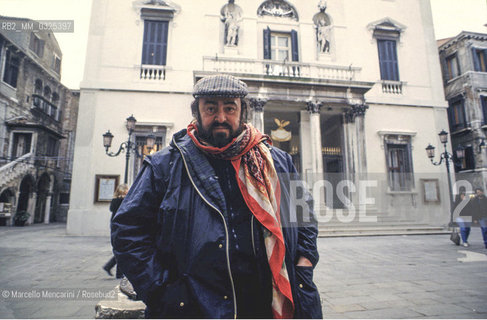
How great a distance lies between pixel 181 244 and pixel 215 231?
201 mm

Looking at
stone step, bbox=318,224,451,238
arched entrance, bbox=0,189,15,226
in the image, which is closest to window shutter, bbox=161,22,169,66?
stone step, bbox=318,224,451,238

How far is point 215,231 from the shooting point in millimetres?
1391

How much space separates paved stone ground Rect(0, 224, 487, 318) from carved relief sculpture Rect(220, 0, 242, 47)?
34.6 ft

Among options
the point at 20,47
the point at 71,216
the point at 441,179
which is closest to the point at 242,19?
the point at 71,216

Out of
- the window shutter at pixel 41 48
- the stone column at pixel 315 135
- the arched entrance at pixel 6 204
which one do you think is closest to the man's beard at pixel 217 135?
the stone column at pixel 315 135

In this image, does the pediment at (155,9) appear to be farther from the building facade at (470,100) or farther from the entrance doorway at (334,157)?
the building facade at (470,100)

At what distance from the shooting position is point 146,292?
1321 mm

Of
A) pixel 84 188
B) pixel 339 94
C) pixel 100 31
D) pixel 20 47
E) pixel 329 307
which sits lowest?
pixel 329 307

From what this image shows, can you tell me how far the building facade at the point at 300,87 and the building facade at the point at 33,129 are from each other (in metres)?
8.41

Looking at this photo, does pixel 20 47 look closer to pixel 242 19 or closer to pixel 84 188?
pixel 84 188

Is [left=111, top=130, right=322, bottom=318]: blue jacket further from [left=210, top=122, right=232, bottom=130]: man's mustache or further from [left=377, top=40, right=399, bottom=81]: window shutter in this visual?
[left=377, top=40, right=399, bottom=81]: window shutter

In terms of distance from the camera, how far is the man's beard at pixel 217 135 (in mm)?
1577

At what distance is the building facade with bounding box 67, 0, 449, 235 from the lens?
1159cm

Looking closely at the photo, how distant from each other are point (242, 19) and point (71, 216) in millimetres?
12053
